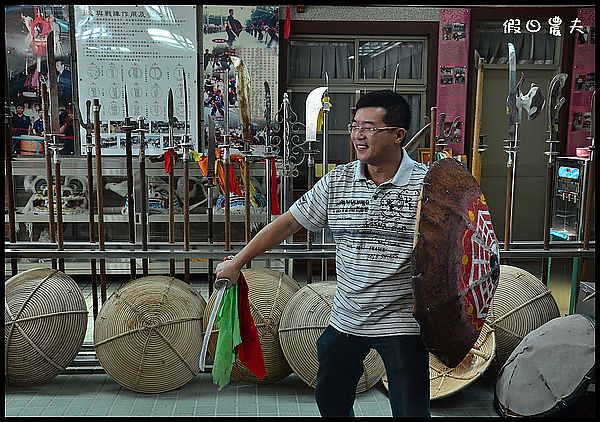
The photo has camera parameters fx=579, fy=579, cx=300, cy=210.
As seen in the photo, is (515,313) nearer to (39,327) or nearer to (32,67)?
(39,327)

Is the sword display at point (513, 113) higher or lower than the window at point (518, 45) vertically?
lower

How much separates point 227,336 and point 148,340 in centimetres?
95

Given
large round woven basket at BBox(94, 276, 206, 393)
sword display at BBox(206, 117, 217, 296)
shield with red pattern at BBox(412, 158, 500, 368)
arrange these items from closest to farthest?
1. shield with red pattern at BBox(412, 158, 500, 368)
2. large round woven basket at BBox(94, 276, 206, 393)
3. sword display at BBox(206, 117, 217, 296)

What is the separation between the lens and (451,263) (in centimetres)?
189

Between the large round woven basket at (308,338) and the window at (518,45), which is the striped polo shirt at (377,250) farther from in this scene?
the window at (518,45)

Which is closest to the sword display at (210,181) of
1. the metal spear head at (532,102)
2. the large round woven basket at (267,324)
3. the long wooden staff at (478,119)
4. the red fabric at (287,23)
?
the large round woven basket at (267,324)

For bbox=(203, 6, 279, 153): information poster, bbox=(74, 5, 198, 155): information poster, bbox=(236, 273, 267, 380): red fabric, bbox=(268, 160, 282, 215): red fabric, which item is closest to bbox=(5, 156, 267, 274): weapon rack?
bbox=(74, 5, 198, 155): information poster

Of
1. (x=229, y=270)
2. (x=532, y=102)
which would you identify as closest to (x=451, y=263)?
(x=229, y=270)

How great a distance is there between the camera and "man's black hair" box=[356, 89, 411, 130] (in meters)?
2.00

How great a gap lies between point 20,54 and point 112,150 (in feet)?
3.98

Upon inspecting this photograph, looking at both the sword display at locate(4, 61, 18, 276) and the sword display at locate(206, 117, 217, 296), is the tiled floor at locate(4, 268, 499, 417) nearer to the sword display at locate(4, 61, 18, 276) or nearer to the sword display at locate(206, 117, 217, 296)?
the sword display at locate(206, 117, 217, 296)

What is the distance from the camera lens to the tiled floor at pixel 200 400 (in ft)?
9.72

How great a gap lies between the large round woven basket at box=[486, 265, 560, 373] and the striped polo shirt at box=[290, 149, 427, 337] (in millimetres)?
1394

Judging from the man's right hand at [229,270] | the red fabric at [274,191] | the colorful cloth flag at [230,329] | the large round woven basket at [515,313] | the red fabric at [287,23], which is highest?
the red fabric at [287,23]
